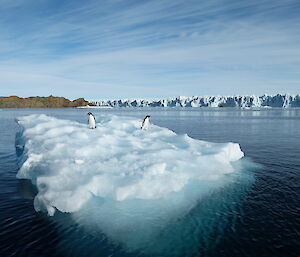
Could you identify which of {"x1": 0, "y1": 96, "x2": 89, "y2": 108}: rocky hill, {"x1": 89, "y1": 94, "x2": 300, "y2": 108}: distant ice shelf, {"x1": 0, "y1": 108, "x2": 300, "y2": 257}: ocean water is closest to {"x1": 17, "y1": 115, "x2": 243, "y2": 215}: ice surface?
{"x1": 0, "y1": 108, "x2": 300, "y2": 257}: ocean water

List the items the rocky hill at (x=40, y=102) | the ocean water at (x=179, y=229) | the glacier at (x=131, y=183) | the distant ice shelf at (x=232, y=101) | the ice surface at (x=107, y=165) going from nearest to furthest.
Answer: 1. the ocean water at (x=179, y=229)
2. the glacier at (x=131, y=183)
3. the ice surface at (x=107, y=165)
4. the distant ice shelf at (x=232, y=101)
5. the rocky hill at (x=40, y=102)

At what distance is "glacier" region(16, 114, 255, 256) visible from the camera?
616 centimetres

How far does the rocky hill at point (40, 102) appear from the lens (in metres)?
169

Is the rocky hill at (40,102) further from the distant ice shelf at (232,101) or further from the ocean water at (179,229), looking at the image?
the ocean water at (179,229)

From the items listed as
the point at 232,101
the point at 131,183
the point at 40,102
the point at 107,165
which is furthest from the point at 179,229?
the point at 40,102

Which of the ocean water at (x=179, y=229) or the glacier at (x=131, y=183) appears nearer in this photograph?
the ocean water at (x=179, y=229)

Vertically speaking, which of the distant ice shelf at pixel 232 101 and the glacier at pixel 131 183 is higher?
the distant ice shelf at pixel 232 101

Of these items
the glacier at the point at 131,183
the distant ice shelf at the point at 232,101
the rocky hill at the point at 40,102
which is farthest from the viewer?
the rocky hill at the point at 40,102

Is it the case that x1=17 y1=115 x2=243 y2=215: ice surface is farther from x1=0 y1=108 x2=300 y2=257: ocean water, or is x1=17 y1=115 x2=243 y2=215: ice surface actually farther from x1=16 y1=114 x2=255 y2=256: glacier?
x1=0 y1=108 x2=300 y2=257: ocean water

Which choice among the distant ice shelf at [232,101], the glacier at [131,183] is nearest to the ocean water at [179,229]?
the glacier at [131,183]

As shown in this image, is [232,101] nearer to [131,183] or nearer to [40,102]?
[40,102]

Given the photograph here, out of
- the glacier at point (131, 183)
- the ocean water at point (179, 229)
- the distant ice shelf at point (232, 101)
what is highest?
the distant ice shelf at point (232, 101)

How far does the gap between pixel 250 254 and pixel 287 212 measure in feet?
8.43

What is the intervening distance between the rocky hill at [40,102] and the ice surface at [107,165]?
575ft
